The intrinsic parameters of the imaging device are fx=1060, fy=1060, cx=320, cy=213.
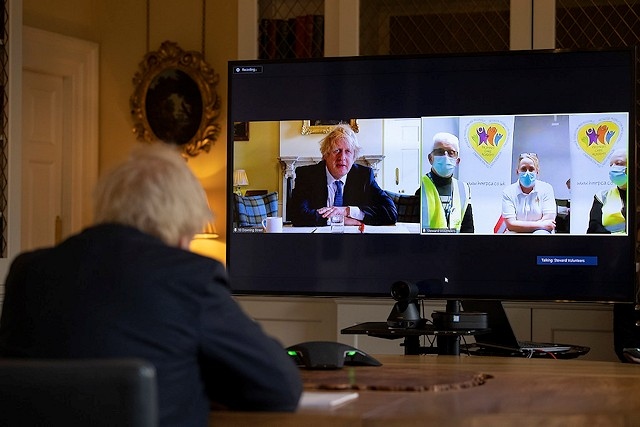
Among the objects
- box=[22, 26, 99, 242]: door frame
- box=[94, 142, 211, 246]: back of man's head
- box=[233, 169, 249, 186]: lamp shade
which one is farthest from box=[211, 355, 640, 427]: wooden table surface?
box=[22, 26, 99, 242]: door frame

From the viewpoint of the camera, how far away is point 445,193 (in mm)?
3564

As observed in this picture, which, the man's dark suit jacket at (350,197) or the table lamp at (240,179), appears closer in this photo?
the man's dark suit jacket at (350,197)

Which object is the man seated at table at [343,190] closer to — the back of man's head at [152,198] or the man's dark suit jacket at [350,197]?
the man's dark suit jacket at [350,197]

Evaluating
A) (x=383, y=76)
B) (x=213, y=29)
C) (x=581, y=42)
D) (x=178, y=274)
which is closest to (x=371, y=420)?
(x=178, y=274)

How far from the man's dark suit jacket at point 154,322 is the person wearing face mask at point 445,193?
1985 mm

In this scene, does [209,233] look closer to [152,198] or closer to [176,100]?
[176,100]

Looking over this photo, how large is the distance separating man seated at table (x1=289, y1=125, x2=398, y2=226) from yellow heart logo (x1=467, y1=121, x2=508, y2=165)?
345 mm

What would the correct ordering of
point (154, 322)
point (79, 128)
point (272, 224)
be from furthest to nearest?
point (79, 128), point (272, 224), point (154, 322)

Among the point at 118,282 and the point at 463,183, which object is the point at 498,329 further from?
the point at 118,282

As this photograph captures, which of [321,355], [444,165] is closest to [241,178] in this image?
[444,165]

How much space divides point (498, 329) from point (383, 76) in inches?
36.7

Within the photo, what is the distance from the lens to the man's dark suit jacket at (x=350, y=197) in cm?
360

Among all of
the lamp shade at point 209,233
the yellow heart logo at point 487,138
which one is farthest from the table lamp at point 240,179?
the lamp shade at point 209,233

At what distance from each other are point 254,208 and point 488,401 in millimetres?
2167
